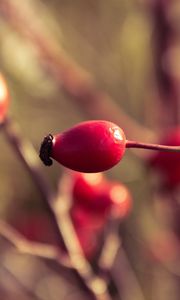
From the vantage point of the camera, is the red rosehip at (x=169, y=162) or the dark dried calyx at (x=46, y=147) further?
the red rosehip at (x=169, y=162)

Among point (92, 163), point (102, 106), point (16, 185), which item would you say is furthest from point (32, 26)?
point (16, 185)

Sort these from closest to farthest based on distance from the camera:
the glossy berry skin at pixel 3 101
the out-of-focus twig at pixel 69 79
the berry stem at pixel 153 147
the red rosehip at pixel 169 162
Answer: the berry stem at pixel 153 147 → the glossy berry skin at pixel 3 101 → the red rosehip at pixel 169 162 → the out-of-focus twig at pixel 69 79

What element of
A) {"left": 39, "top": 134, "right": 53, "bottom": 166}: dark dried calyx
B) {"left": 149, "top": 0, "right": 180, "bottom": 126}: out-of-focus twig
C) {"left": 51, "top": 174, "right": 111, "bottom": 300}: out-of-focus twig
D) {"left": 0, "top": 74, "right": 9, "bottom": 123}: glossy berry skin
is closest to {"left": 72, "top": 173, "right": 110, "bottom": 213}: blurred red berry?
{"left": 51, "top": 174, "right": 111, "bottom": 300}: out-of-focus twig

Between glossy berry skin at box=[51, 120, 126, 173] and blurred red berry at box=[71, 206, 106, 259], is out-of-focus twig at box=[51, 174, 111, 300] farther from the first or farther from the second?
glossy berry skin at box=[51, 120, 126, 173]

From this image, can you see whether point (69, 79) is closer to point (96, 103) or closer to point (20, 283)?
point (96, 103)

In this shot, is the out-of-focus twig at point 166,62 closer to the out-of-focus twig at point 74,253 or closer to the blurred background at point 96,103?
the blurred background at point 96,103

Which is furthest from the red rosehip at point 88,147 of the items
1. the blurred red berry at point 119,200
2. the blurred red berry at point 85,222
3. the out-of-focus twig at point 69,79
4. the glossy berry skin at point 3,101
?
the out-of-focus twig at point 69,79
